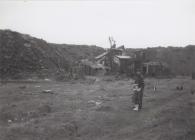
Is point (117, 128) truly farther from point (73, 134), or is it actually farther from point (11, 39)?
point (11, 39)

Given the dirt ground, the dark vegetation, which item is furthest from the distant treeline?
the dirt ground

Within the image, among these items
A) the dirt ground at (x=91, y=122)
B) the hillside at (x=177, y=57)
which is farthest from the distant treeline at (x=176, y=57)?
the dirt ground at (x=91, y=122)

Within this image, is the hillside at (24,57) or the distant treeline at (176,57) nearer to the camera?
the hillside at (24,57)

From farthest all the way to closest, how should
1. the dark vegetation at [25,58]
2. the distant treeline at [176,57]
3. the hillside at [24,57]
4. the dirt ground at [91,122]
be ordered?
the distant treeline at [176,57] → the hillside at [24,57] → the dark vegetation at [25,58] → the dirt ground at [91,122]

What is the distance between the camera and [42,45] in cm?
3956

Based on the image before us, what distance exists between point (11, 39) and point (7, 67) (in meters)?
6.15

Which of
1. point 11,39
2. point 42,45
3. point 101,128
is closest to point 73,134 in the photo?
point 101,128

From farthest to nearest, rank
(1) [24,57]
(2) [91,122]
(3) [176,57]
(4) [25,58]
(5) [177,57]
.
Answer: (3) [176,57] → (5) [177,57] → (1) [24,57] → (4) [25,58] → (2) [91,122]

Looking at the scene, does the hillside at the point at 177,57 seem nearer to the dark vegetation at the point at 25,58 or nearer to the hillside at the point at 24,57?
the dark vegetation at the point at 25,58

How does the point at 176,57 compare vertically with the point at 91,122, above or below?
above

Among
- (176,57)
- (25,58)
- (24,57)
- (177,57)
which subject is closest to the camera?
(25,58)

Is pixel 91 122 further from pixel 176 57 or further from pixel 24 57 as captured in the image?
pixel 176 57

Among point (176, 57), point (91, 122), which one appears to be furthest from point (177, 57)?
point (91, 122)

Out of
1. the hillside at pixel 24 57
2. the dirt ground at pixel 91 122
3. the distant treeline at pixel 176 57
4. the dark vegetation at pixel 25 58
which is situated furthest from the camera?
the distant treeline at pixel 176 57
